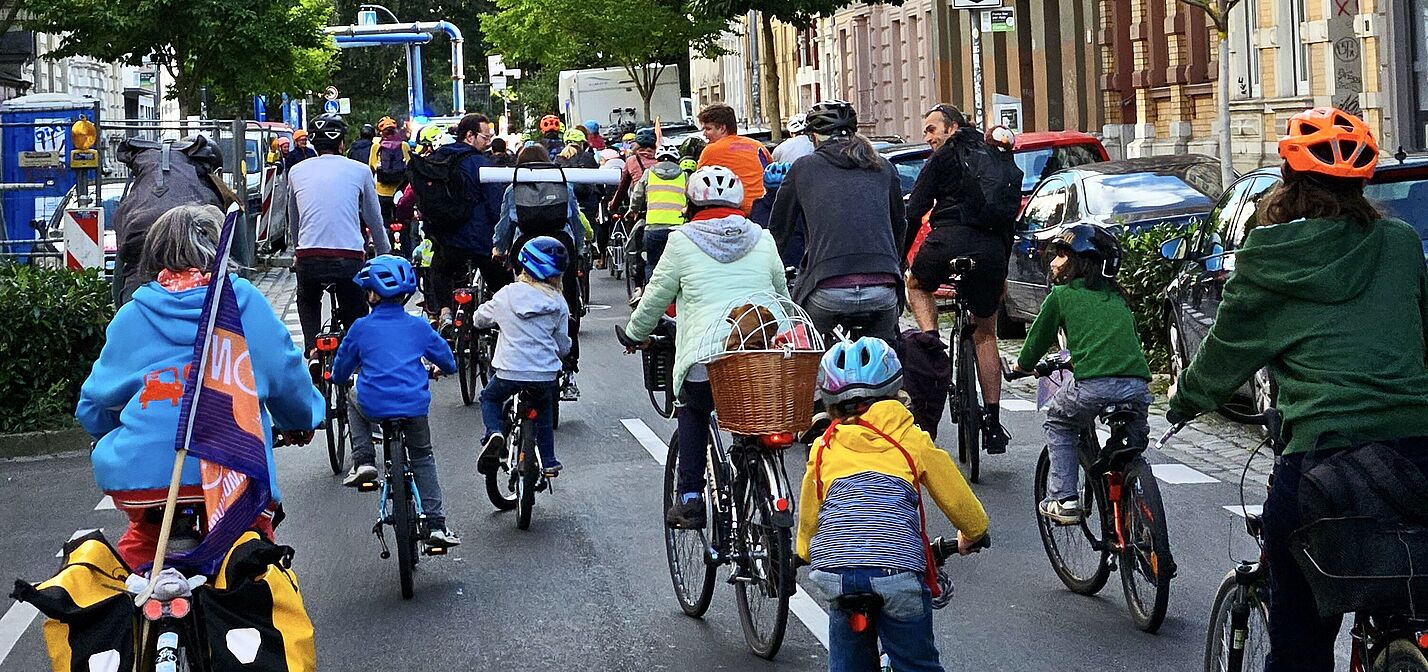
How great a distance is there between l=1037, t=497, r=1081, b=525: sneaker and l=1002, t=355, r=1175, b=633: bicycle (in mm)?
26

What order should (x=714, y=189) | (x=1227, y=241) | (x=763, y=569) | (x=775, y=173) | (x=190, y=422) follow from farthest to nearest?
(x=775, y=173)
(x=1227, y=241)
(x=714, y=189)
(x=763, y=569)
(x=190, y=422)

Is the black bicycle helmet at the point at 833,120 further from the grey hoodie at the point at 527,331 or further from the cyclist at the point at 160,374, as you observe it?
→ the cyclist at the point at 160,374

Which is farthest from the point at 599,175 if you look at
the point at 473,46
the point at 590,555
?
the point at 473,46

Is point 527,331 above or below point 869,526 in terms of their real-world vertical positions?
above

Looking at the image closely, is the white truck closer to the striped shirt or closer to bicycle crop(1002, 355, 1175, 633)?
bicycle crop(1002, 355, 1175, 633)

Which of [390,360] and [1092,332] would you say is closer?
[1092,332]

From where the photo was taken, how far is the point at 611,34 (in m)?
61.0

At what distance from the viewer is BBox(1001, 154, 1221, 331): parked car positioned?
54.6 feet

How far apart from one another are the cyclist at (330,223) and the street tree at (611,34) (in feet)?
145

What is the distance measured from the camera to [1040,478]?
A: 801cm

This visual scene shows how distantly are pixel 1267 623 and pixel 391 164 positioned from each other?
60.3ft

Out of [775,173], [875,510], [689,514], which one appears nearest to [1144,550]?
[689,514]

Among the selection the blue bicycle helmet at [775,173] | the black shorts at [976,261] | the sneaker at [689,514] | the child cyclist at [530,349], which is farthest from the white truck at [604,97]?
the sneaker at [689,514]

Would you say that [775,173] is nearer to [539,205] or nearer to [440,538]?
[539,205]
